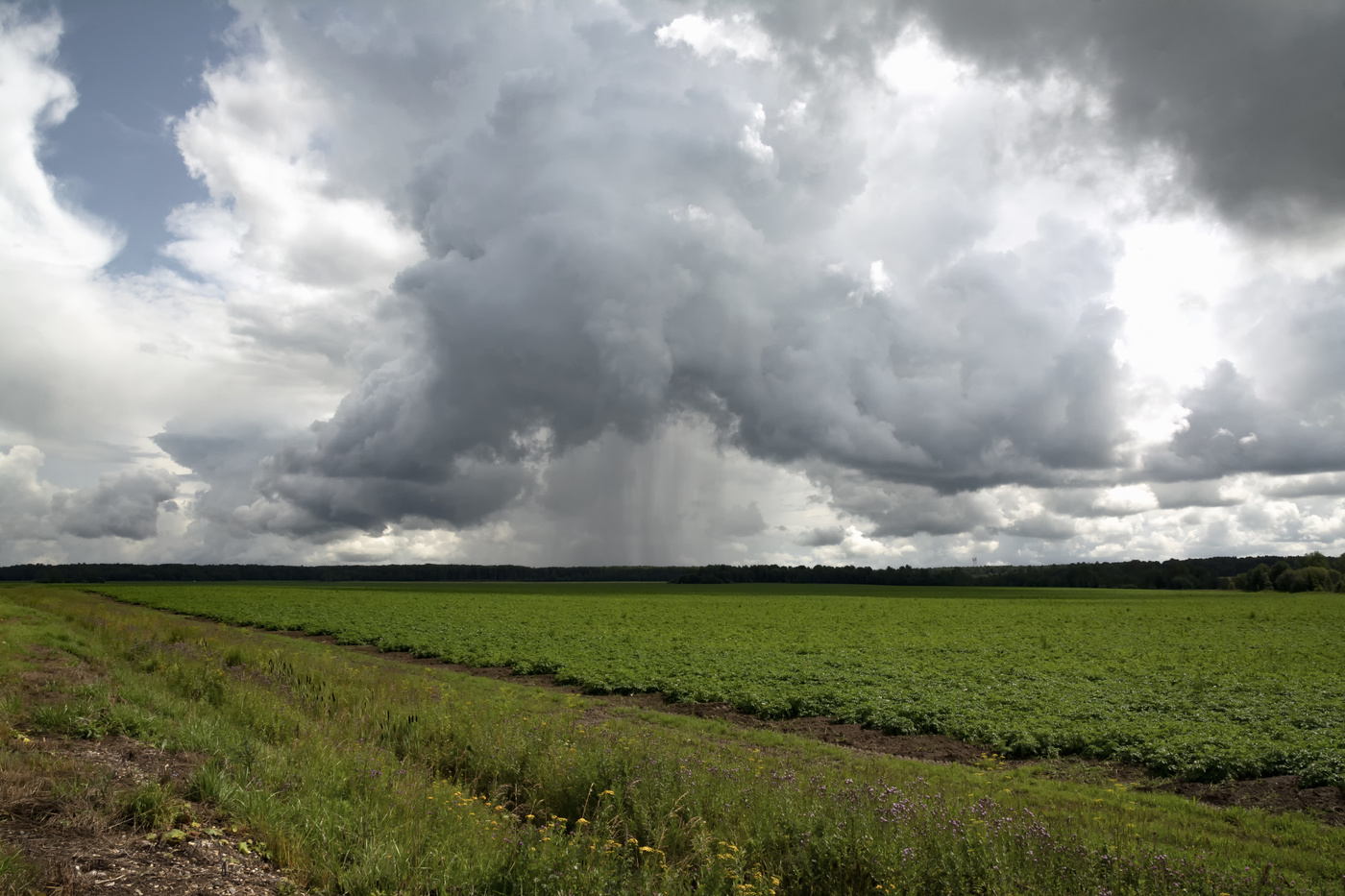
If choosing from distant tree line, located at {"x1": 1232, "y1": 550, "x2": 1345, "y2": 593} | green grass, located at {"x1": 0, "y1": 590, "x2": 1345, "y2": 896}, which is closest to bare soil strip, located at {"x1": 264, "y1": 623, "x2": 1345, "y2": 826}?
green grass, located at {"x1": 0, "y1": 590, "x2": 1345, "y2": 896}

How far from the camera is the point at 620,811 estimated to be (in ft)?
29.9

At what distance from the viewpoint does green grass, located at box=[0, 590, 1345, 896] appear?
7098 millimetres

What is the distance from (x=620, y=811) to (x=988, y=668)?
25381 millimetres

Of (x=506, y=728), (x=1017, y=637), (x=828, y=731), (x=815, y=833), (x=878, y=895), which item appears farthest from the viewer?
(x=1017, y=637)

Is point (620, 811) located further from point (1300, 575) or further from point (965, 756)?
point (1300, 575)

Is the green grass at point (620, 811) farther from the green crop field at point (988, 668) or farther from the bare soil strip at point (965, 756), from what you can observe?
the green crop field at point (988, 668)

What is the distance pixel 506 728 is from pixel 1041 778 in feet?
38.2

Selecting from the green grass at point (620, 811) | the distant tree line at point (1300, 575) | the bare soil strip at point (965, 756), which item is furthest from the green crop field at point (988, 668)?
the distant tree line at point (1300, 575)

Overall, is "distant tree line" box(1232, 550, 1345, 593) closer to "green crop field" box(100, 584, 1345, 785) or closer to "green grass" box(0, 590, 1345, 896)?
"green crop field" box(100, 584, 1345, 785)

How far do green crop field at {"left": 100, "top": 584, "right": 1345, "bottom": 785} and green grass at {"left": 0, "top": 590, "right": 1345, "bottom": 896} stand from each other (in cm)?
395

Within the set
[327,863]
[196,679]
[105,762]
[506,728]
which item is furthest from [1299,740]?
[196,679]

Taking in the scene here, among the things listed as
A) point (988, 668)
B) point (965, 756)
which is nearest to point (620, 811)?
point (965, 756)

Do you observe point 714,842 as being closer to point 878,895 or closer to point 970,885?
point 878,895

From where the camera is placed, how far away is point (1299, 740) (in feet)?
54.1
